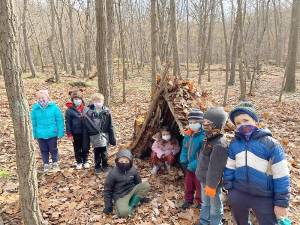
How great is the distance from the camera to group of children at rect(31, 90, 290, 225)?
3240 mm

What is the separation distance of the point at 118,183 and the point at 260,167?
2.49m

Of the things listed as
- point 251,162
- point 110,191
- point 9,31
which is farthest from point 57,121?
point 251,162

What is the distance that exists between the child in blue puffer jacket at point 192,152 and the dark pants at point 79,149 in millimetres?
2327

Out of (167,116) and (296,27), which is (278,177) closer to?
(167,116)

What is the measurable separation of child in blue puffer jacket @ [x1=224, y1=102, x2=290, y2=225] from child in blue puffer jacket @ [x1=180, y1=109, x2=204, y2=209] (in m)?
1.02

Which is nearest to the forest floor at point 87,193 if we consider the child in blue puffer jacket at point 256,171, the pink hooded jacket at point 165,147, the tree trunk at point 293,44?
the pink hooded jacket at point 165,147

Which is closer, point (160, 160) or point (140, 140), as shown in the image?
point (160, 160)

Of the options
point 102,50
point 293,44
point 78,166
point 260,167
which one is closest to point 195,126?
point 260,167

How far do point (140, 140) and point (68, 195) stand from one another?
1906mm

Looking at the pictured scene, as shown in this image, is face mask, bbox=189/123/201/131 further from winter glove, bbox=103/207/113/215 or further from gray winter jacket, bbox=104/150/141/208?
winter glove, bbox=103/207/113/215

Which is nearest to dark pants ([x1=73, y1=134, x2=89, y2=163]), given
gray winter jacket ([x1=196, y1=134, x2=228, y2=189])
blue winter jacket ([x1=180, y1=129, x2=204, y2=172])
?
blue winter jacket ([x1=180, y1=129, x2=204, y2=172])

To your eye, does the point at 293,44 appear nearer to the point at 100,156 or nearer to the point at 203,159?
the point at 100,156

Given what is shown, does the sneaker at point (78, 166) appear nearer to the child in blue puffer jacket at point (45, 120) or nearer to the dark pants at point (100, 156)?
the dark pants at point (100, 156)

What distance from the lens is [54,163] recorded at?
6324 millimetres
